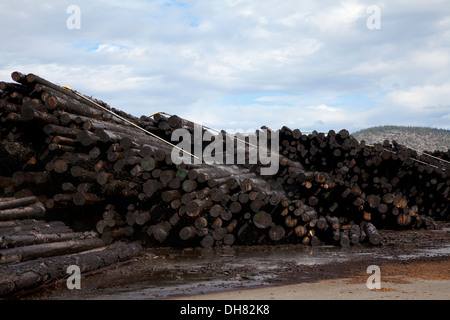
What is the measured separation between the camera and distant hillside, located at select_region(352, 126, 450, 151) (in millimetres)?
55797

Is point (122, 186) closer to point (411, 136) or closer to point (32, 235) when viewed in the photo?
point (32, 235)

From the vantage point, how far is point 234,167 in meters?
12.6

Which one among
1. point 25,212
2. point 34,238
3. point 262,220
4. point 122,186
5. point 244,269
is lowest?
point 244,269

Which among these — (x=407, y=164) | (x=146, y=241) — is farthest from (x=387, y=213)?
(x=146, y=241)

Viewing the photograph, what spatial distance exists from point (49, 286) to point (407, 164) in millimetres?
11194

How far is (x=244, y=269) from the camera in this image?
7.51 meters

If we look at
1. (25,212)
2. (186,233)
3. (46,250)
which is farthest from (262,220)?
(25,212)

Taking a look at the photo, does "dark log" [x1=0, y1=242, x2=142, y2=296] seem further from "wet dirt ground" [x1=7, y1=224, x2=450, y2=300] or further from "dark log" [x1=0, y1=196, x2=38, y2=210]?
"dark log" [x1=0, y1=196, x2=38, y2=210]

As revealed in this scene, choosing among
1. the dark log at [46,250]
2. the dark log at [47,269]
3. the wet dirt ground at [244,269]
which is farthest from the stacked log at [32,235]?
the wet dirt ground at [244,269]

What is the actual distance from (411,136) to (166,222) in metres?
55.0

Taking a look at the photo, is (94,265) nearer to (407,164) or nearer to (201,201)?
(201,201)

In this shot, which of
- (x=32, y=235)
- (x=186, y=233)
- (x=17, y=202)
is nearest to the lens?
(x=32, y=235)

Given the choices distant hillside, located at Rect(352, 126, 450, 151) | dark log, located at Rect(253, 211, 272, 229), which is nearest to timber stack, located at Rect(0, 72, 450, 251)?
dark log, located at Rect(253, 211, 272, 229)

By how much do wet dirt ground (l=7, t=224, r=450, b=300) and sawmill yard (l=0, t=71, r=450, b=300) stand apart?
22 mm
